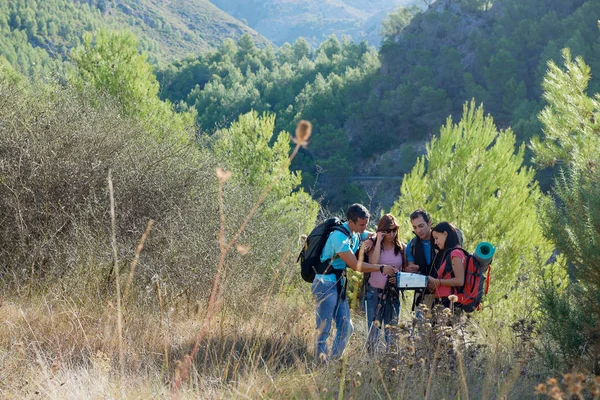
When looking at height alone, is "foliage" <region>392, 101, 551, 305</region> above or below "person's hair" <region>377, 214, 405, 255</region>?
above

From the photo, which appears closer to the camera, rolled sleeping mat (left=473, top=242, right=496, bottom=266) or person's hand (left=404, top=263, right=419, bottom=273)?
rolled sleeping mat (left=473, top=242, right=496, bottom=266)

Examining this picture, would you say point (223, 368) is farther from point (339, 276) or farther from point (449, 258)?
point (449, 258)

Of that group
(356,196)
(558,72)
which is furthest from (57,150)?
(356,196)

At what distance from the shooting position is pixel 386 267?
4512 mm

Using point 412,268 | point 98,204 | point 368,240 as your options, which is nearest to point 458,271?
point 412,268

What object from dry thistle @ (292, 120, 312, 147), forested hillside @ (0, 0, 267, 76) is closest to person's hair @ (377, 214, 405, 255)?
dry thistle @ (292, 120, 312, 147)

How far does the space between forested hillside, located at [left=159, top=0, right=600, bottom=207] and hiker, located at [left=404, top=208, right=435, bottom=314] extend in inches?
1270

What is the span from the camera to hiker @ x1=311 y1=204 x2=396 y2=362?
168 inches

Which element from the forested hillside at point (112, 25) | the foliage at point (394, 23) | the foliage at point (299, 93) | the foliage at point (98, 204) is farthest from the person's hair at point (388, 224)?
the foliage at point (394, 23)

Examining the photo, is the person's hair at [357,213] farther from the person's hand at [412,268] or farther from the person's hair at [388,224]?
the person's hand at [412,268]

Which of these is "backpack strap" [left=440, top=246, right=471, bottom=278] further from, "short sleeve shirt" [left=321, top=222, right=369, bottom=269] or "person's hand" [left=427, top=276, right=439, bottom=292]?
"short sleeve shirt" [left=321, top=222, right=369, bottom=269]

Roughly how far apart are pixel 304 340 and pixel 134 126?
4845 millimetres

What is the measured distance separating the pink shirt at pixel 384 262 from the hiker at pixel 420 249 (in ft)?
0.23

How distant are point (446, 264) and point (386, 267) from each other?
0.42m
